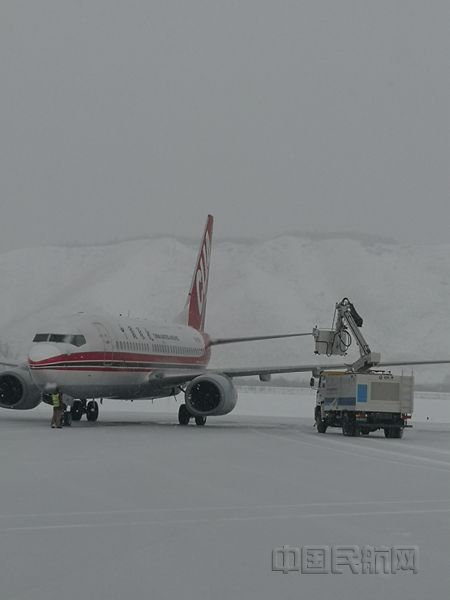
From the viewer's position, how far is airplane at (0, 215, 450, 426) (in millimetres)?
34312

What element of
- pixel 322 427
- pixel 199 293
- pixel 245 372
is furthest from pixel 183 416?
pixel 199 293

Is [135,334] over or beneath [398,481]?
over

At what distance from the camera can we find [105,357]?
3616 cm

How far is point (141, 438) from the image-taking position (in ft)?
95.6

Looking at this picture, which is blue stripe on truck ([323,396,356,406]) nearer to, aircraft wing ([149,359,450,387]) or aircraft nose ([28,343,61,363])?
aircraft wing ([149,359,450,387])

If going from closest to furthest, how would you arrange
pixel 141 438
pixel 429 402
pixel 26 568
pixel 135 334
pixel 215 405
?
pixel 26 568 < pixel 141 438 < pixel 215 405 < pixel 135 334 < pixel 429 402

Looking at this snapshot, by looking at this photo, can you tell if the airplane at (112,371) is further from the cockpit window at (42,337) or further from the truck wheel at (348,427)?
the truck wheel at (348,427)

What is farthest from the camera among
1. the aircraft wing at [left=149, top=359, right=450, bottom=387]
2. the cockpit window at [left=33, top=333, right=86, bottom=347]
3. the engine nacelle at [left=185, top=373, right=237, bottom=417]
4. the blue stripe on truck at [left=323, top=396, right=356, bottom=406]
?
the aircraft wing at [left=149, top=359, right=450, bottom=387]

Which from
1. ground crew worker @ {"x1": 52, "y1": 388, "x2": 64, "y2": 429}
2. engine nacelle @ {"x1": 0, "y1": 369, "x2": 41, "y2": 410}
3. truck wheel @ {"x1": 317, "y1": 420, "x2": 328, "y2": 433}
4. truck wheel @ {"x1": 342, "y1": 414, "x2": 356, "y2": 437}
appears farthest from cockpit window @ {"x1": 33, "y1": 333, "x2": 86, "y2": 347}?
truck wheel @ {"x1": 342, "y1": 414, "x2": 356, "y2": 437}

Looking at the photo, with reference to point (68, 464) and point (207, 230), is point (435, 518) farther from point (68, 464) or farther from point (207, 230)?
point (207, 230)

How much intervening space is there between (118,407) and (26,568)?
49742 mm

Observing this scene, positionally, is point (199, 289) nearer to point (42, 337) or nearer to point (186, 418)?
point (186, 418)

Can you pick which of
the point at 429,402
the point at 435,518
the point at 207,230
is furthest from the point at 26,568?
the point at 429,402

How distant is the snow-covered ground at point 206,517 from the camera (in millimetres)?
8789
